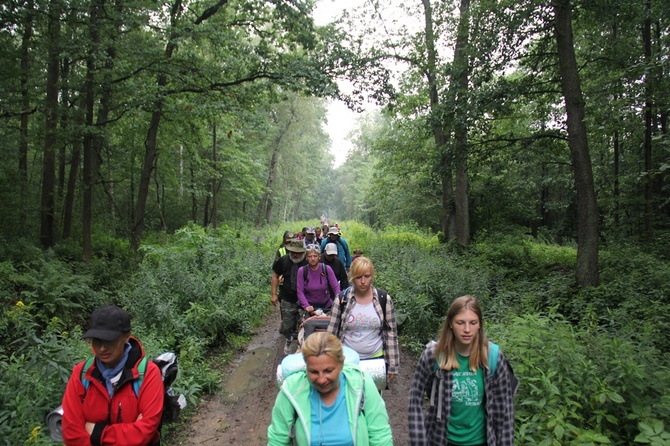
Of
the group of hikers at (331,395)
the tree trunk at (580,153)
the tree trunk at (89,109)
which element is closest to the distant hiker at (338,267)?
the group of hikers at (331,395)

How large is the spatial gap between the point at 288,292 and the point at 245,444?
2278mm

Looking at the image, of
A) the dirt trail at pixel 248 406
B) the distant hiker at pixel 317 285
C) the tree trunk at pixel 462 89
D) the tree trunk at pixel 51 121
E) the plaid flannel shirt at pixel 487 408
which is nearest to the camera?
the plaid flannel shirt at pixel 487 408

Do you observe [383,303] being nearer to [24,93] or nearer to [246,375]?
[246,375]

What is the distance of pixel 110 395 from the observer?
7.81 feet

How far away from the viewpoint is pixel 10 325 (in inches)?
243

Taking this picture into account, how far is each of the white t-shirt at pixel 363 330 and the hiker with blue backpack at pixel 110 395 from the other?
6.50ft

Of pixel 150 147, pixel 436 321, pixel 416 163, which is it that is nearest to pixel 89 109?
pixel 150 147

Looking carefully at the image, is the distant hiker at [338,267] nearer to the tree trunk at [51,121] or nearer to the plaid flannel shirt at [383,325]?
the plaid flannel shirt at [383,325]

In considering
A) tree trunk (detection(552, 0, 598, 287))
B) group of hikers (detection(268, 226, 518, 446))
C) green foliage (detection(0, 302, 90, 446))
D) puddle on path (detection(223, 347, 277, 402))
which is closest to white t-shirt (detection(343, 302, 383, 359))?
group of hikers (detection(268, 226, 518, 446))

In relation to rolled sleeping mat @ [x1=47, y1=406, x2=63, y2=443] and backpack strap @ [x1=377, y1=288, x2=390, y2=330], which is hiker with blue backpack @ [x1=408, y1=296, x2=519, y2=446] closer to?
backpack strap @ [x1=377, y1=288, x2=390, y2=330]

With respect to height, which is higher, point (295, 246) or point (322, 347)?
point (295, 246)

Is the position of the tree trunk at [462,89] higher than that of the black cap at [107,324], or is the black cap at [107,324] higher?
the tree trunk at [462,89]

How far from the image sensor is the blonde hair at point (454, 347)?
256 cm

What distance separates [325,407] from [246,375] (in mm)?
4838
